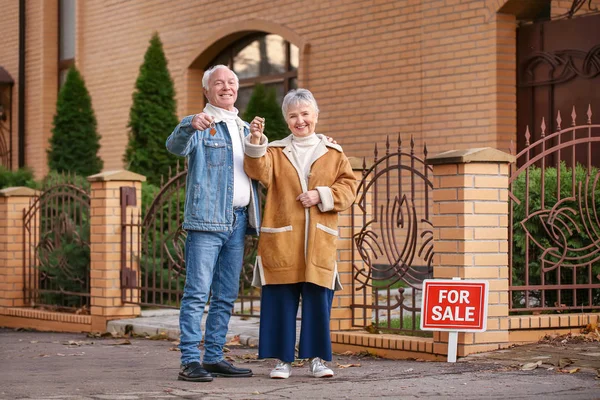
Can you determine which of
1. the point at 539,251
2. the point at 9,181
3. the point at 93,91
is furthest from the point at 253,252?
the point at 93,91

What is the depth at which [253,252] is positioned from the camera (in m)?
10.3

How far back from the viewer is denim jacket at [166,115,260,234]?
6.28m

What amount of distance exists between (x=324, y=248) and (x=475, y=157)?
1491 mm

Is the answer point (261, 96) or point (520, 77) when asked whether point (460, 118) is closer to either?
point (520, 77)

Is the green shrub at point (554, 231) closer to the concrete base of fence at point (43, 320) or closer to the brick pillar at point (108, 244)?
the brick pillar at point (108, 244)

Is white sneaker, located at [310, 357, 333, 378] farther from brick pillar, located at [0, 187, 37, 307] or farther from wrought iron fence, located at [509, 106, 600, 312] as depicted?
brick pillar, located at [0, 187, 37, 307]

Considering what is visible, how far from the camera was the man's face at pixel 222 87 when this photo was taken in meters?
6.35

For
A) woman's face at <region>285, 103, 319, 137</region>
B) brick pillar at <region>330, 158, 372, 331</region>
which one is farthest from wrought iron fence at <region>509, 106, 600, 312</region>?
woman's face at <region>285, 103, 319, 137</region>

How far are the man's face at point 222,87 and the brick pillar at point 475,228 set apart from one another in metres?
1.65

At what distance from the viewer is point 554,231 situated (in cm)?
795

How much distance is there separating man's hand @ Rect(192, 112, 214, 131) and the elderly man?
92 millimetres

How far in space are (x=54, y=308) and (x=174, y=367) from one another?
452 centimetres

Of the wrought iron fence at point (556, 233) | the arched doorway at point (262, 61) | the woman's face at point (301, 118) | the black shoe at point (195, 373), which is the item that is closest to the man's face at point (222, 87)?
the woman's face at point (301, 118)

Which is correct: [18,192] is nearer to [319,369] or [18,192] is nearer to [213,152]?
[213,152]
